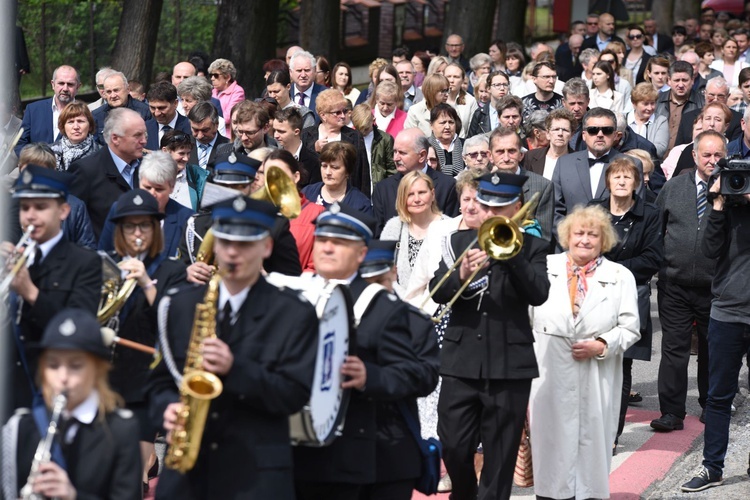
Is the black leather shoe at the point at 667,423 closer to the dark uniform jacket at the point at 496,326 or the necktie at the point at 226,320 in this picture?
the dark uniform jacket at the point at 496,326

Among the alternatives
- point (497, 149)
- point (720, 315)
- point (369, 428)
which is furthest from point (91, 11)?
point (369, 428)

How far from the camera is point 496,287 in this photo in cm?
815

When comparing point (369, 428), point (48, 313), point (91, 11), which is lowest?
point (369, 428)

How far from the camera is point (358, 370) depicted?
639 cm

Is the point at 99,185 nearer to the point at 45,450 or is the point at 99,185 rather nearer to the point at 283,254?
the point at 283,254

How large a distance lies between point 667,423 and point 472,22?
1843 centimetres

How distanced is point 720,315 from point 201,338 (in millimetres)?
4878

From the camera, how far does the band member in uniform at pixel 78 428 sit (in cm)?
529

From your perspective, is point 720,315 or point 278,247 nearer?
point 278,247

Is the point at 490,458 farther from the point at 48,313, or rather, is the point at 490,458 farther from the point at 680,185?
the point at 680,185

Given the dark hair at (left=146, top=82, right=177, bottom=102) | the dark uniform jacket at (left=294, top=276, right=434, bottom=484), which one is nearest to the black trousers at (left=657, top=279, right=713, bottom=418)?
the dark uniform jacket at (left=294, top=276, right=434, bottom=484)

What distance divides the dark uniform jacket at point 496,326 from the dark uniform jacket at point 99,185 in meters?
2.96

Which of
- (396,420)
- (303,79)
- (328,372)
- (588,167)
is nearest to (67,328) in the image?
(328,372)

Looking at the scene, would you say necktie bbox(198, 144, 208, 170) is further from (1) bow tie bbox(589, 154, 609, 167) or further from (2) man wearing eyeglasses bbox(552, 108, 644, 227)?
(1) bow tie bbox(589, 154, 609, 167)
